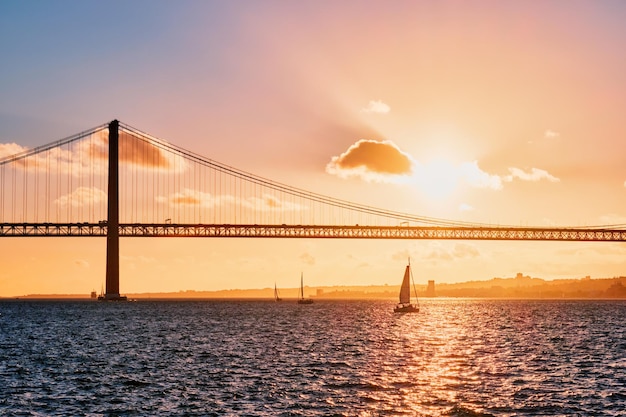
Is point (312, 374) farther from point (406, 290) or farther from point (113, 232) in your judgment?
point (113, 232)

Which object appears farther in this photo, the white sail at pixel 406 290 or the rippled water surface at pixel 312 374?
the white sail at pixel 406 290

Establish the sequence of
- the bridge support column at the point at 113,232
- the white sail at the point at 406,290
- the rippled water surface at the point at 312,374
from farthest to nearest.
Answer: the bridge support column at the point at 113,232, the white sail at the point at 406,290, the rippled water surface at the point at 312,374

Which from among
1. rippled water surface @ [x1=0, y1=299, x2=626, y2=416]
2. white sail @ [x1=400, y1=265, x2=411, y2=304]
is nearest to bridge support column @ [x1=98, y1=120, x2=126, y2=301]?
white sail @ [x1=400, y1=265, x2=411, y2=304]

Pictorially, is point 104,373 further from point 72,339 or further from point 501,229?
point 501,229

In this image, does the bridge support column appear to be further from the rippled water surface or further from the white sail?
the rippled water surface

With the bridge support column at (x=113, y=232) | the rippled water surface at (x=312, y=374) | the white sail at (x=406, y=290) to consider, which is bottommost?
the rippled water surface at (x=312, y=374)

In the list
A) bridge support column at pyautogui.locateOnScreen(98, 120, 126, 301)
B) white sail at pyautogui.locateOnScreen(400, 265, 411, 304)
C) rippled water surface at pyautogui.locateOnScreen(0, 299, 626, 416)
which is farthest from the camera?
bridge support column at pyautogui.locateOnScreen(98, 120, 126, 301)

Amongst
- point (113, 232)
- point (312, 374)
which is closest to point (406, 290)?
point (113, 232)

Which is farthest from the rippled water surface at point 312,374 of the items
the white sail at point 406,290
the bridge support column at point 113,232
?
the bridge support column at point 113,232

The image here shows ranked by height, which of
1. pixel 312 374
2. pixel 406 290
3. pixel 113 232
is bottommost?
pixel 312 374

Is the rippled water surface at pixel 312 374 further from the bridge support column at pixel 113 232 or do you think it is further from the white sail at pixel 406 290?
the bridge support column at pixel 113 232

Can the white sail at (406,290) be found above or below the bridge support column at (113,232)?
below

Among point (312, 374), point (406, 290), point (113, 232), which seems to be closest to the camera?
point (312, 374)

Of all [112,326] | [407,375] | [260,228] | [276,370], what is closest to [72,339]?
[112,326]
